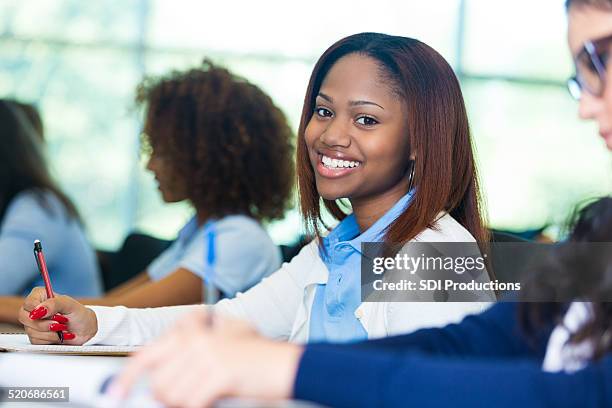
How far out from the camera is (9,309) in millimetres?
2447

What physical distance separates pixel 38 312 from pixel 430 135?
0.68 metres

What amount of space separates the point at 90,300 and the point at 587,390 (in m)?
1.84

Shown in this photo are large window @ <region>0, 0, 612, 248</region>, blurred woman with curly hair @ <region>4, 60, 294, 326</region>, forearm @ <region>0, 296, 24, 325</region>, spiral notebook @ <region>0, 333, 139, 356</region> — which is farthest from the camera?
large window @ <region>0, 0, 612, 248</region>

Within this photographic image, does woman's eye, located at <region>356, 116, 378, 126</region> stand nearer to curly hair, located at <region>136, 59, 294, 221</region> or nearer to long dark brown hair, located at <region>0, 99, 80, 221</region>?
curly hair, located at <region>136, 59, 294, 221</region>

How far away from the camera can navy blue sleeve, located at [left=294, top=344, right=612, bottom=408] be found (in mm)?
715

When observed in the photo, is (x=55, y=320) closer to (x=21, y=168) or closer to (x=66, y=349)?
(x=66, y=349)

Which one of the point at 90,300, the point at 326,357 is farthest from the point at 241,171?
the point at 326,357

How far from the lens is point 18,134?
10.2ft

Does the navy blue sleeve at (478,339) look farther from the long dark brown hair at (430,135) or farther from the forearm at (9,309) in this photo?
the forearm at (9,309)

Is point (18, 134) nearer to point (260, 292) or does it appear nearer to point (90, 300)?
point (90, 300)

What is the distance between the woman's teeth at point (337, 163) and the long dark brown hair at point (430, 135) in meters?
0.09

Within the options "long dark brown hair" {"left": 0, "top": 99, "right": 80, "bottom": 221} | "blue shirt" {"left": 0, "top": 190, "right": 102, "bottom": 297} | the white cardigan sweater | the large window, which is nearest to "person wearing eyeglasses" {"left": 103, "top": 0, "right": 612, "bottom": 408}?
the white cardigan sweater

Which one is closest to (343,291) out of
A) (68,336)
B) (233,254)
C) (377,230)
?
(377,230)

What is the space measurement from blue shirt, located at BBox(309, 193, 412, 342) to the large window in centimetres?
382
